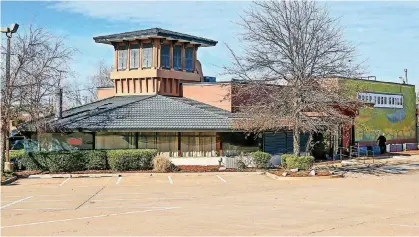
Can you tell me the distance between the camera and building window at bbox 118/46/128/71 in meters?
35.9

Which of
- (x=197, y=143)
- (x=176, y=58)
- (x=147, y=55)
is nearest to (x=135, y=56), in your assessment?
(x=147, y=55)

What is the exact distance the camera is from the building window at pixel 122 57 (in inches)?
1414

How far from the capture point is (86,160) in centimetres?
2697

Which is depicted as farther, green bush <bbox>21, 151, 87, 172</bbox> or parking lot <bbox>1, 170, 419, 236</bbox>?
green bush <bbox>21, 151, 87, 172</bbox>

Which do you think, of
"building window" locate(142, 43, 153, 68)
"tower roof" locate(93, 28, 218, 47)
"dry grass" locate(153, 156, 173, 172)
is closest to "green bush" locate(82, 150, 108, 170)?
"dry grass" locate(153, 156, 173, 172)

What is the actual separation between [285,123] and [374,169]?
23.5ft

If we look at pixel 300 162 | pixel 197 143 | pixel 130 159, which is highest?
pixel 197 143

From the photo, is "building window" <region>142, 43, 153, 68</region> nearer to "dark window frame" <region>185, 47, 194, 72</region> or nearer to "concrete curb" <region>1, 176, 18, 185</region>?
"dark window frame" <region>185, 47, 194, 72</region>

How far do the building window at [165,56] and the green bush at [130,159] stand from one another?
9.58 metres

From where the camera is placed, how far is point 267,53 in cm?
2511

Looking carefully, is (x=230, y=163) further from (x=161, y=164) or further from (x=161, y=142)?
(x=161, y=142)

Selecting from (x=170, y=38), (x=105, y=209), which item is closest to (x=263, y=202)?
(x=105, y=209)

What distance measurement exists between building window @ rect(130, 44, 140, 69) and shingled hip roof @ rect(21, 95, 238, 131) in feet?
10.0

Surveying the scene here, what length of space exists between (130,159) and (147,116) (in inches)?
147
